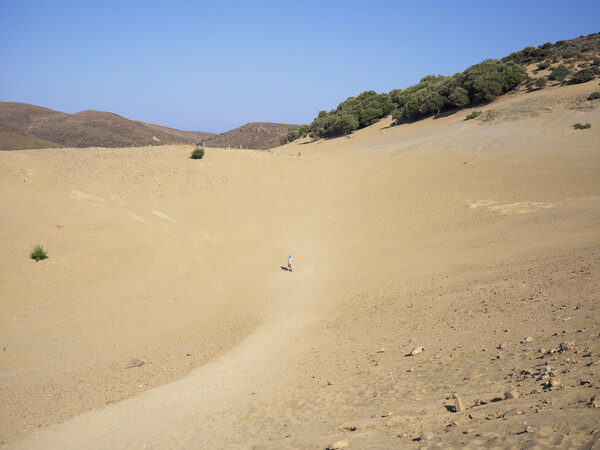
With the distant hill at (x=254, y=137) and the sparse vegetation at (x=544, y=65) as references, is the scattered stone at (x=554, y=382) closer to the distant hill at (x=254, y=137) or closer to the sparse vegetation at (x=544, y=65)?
the sparse vegetation at (x=544, y=65)

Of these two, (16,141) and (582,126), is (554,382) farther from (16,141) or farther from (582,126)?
(16,141)

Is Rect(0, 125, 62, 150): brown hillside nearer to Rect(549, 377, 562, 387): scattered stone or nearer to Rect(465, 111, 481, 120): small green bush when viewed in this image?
Rect(465, 111, 481, 120): small green bush

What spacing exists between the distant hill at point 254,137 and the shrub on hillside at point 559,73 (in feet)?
Answer: 156

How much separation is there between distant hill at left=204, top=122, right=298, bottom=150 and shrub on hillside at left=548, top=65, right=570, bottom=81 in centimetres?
4748

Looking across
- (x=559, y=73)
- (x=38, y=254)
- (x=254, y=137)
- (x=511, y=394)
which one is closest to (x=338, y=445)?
(x=511, y=394)

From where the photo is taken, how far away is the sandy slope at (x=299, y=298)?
6.81m

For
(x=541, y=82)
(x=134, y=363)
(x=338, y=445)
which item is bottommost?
(x=134, y=363)

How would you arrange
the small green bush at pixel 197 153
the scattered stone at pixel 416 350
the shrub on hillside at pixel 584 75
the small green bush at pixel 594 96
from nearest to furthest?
the scattered stone at pixel 416 350 < the small green bush at pixel 197 153 < the small green bush at pixel 594 96 < the shrub on hillside at pixel 584 75

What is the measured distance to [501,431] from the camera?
15.9ft

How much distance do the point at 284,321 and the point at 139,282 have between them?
6.36m

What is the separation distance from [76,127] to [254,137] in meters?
33.4

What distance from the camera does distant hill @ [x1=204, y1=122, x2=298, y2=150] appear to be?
86.2m

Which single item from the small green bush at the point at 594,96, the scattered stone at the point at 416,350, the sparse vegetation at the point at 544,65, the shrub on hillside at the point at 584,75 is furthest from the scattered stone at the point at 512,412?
the sparse vegetation at the point at 544,65

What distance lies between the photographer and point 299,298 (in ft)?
50.6
